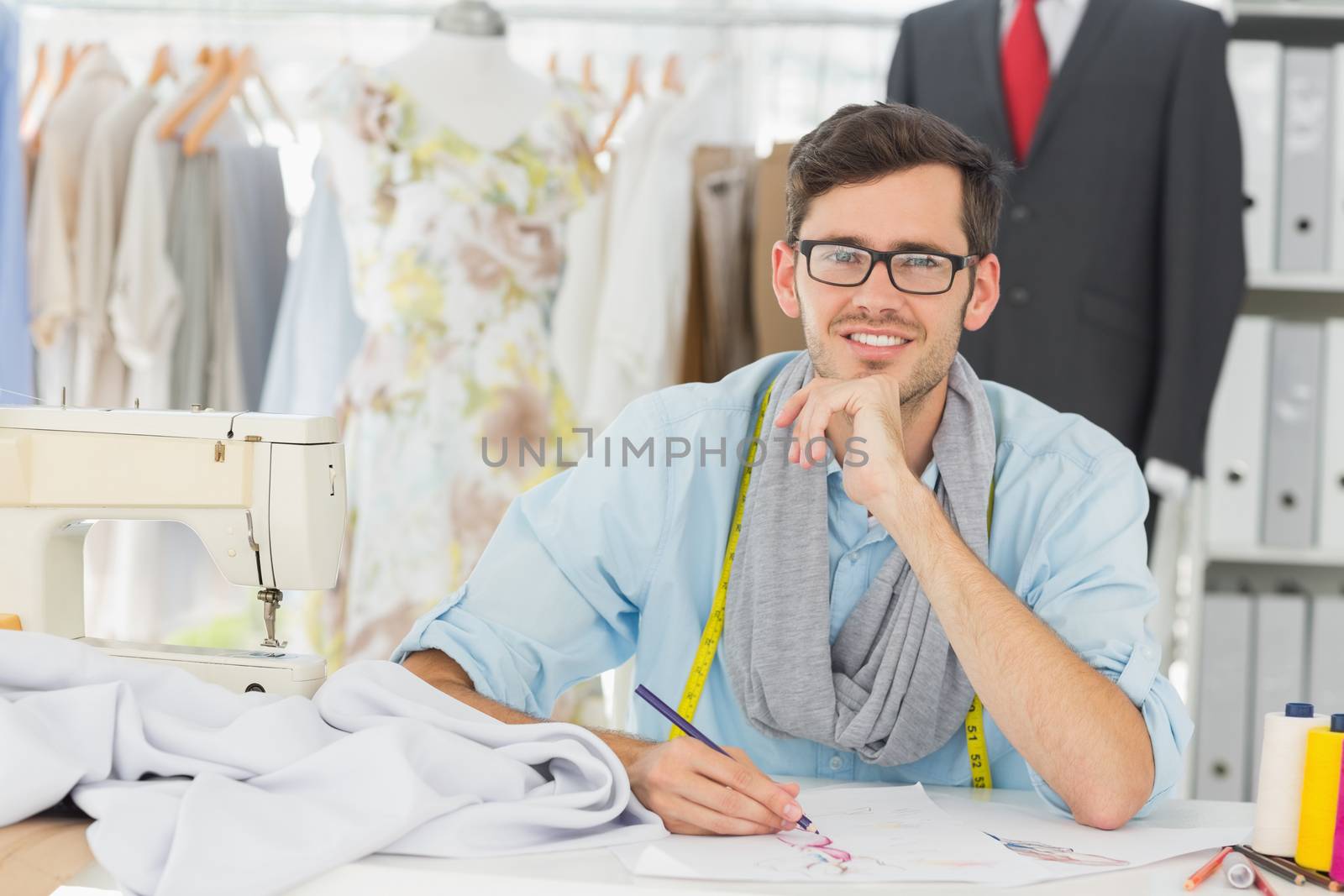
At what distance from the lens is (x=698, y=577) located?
162cm

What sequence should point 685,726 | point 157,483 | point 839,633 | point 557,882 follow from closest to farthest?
point 557,882 → point 685,726 → point 157,483 → point 839,633

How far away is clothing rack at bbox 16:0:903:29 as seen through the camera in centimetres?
277

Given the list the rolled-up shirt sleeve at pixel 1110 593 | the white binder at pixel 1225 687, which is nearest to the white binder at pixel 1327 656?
the white binder at pixel 1225 687

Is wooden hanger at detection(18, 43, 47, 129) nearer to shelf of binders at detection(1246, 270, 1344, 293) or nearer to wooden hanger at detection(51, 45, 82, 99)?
wooden hanger at detection(51, 45, 82, 99)

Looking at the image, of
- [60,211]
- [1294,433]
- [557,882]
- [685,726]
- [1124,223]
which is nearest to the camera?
[557,882]

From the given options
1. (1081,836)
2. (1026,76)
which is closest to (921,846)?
(1081,836)

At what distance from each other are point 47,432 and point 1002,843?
3.34 feet

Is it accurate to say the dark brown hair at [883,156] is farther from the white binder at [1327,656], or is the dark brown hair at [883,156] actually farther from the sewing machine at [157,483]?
the white binder at [1327,656]

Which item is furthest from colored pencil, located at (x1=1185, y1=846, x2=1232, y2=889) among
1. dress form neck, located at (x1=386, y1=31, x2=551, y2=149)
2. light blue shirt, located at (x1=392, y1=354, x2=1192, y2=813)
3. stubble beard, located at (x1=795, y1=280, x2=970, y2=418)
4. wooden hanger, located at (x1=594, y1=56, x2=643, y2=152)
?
wooden hanger, located at (x1=594, y1=56, x2=643, y2=152)

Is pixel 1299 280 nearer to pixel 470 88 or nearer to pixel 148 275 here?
pixel 470 88

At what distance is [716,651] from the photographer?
5.20 ft

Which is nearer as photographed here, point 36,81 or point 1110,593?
point 1110,593

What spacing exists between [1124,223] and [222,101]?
1845mm

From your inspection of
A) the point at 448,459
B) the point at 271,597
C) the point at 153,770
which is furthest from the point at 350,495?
the point at 153,770
